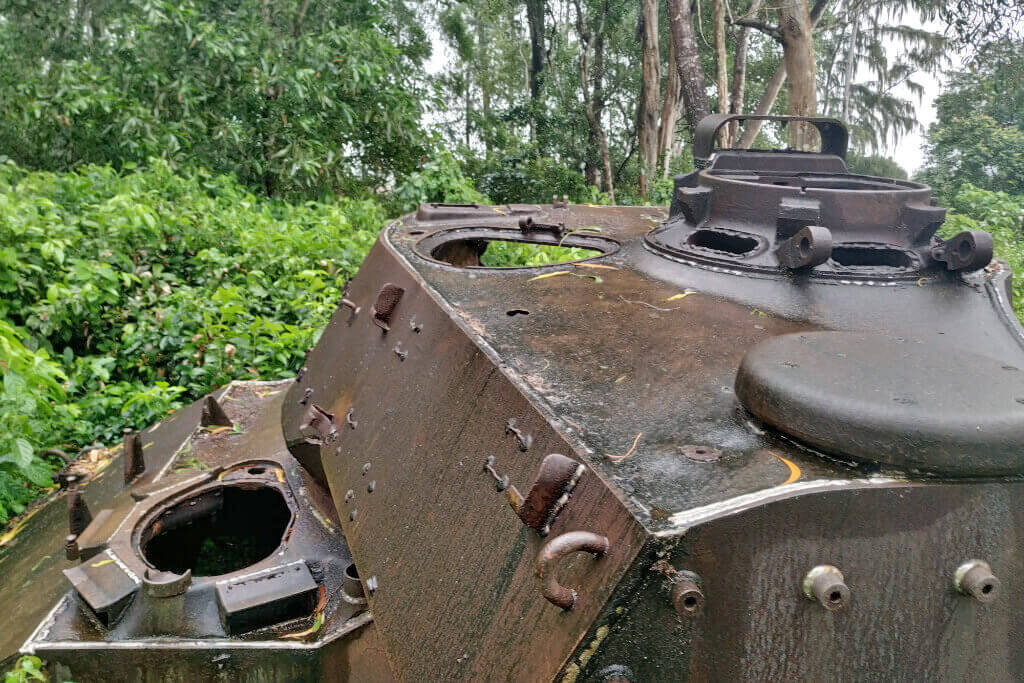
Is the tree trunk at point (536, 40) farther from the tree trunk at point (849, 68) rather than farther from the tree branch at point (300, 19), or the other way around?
the tree trunk at point (849, 68)

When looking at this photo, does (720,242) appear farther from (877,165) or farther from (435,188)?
(877,165)

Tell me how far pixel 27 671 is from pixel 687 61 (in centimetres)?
1034

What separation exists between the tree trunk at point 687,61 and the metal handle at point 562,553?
9744mm

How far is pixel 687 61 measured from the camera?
10836 millimetres

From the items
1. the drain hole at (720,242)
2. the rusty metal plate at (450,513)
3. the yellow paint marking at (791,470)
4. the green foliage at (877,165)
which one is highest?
the drain hole at (720,242)

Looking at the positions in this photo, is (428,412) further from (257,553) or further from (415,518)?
(257,553)

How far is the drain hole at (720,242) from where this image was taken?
310cm

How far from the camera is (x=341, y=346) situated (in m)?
3.59

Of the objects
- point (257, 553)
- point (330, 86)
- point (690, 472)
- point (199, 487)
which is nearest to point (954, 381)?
point (690, 472)

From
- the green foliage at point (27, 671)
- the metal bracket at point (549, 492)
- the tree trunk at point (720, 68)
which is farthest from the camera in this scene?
the tree trunk at point (720, 68)

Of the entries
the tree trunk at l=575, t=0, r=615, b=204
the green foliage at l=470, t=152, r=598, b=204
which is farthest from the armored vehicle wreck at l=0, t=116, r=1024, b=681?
the tree trunk at l=575, t=0, r=615, b=204

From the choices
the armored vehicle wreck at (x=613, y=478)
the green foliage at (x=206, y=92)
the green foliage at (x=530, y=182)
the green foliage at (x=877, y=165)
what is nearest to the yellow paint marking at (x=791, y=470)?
the armored vehicle wreck at (x=613, y=478)

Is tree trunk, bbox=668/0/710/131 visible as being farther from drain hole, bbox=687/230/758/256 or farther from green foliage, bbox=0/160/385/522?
drain hole, bbox=687/230/758/256

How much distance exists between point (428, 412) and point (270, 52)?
8844 mm
